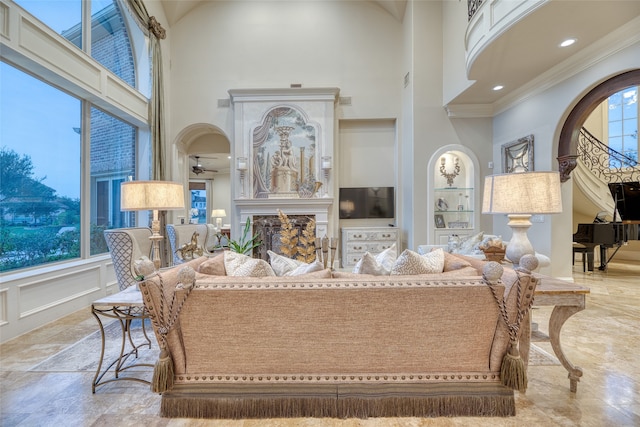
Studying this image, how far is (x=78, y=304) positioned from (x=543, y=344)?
16.2ft

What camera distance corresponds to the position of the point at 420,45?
518 cm

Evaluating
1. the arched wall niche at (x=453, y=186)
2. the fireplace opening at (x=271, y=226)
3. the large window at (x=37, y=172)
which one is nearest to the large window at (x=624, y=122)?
the arched wall niche at (x=453, y=186)

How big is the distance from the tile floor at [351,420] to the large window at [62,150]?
1.16 meters

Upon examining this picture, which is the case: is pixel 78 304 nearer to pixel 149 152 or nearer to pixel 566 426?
pixel 149 152

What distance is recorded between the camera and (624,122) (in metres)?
7.11

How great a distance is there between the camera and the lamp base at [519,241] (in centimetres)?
199

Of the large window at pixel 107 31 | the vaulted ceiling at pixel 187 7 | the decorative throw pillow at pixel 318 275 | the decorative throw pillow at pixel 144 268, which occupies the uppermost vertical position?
the vaulted ceiling at pixel 187 7

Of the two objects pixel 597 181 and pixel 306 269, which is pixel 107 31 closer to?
pixel 306 269

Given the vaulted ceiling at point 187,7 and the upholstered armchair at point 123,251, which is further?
the vaulted ceiling at point 187,7

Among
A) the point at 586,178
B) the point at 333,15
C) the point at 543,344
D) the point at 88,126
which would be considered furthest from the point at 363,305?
the point at 586,178

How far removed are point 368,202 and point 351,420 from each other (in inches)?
183

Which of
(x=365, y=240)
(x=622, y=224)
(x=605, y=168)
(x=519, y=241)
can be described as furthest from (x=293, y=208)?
(x=605, y=168)

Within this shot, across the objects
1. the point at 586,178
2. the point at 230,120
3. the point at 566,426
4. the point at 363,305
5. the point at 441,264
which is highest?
the point at 230,120

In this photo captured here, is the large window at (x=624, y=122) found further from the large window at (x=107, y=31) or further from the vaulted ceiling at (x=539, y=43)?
the large window at (x=107, y=31)
